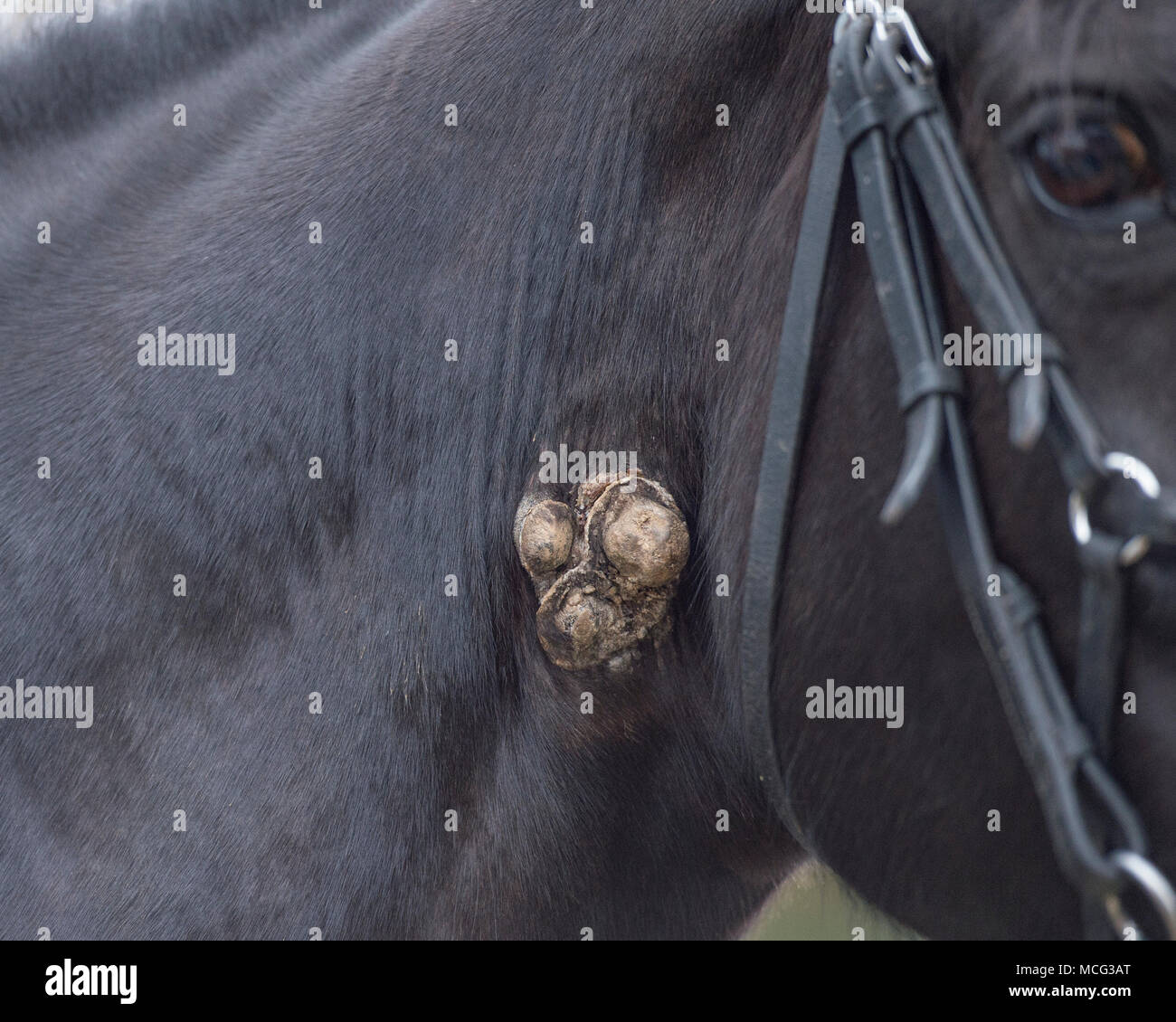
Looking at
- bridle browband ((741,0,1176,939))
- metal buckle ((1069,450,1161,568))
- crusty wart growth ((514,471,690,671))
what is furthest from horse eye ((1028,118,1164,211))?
crusty wart growth ((514,471,690,671))

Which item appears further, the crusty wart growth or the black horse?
the crusty wart growth

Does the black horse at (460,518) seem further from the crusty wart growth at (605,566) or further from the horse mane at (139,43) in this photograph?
the horse mane at (139,43)

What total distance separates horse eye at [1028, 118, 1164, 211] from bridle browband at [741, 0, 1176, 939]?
6 cm

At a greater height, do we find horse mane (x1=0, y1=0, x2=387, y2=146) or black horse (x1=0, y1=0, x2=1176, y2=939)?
horse mane (x1=0, y1=0, x2=387, y2=146)

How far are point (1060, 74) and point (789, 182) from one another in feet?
0.89

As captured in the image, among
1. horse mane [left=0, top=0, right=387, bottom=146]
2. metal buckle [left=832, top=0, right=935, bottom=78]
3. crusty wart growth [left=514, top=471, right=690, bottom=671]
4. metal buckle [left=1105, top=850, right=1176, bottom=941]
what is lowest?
metal buckle [left=1105, top=850, right=1176, bottom=941]

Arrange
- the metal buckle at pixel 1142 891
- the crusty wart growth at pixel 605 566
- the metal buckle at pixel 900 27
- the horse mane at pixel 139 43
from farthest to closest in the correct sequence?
the horse mane at pixel 139 43 < the crusty wart growth at pixel 605 566 < the metal buckle at pixel 900 27 < the metal buckle at pixel 1142 891

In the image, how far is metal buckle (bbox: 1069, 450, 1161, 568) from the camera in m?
0.73

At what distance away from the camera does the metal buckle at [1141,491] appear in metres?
0.73

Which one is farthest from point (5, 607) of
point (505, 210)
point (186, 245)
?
point (505, 210)

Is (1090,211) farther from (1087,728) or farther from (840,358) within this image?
(1087,728)

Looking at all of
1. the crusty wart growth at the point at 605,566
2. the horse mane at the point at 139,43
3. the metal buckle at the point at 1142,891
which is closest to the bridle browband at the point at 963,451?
the metal buckle at the point at 1142,891

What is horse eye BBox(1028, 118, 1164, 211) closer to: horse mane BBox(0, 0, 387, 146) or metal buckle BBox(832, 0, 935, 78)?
metal buckle BBox(832, 0, 935, 78)

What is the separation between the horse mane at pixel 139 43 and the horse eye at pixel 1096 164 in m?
1.00
